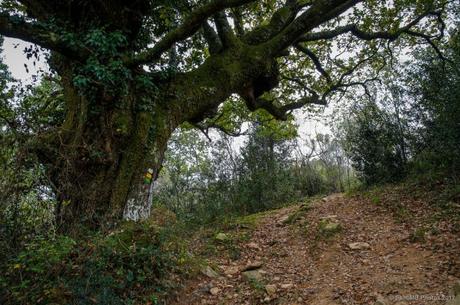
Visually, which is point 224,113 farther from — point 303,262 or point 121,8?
point 303,262

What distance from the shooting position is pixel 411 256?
459 centimetres

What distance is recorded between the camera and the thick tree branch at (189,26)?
4456 mm

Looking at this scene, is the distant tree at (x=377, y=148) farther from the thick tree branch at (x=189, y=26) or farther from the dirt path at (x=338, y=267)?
the thick tree branch at (x=189, y=26)

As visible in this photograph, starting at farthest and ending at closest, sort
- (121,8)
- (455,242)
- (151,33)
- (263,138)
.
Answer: (263,138), (151,33), (121,8), (455,242)

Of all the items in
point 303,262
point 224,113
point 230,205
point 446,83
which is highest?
point 224,113

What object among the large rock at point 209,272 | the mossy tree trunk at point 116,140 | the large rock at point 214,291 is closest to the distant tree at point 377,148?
the mossy tree trunk at point 116,140

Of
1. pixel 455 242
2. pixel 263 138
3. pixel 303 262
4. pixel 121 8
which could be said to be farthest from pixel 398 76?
pixel 121 8

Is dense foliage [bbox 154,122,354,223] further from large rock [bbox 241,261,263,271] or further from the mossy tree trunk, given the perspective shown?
large rock [bbox 241,261,263,271]

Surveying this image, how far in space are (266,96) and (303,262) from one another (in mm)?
7040

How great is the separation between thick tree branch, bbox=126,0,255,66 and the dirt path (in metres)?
3.88

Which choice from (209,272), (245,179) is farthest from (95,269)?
(245,179)

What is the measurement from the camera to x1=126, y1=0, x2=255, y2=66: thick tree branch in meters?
4.46

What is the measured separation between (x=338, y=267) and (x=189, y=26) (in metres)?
4.80

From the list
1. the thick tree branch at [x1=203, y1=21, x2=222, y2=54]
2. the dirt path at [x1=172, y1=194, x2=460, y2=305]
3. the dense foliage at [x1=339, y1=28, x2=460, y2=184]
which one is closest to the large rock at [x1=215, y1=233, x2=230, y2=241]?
the dirt path at [x1=172, y1=194, x2=460, y2=305]
